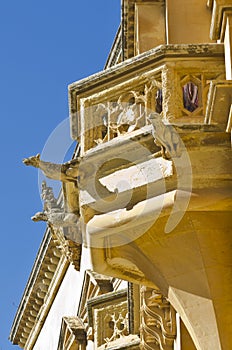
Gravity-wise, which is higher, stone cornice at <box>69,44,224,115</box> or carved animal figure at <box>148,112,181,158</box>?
stone cornice at <box>69,44,224,115</box>

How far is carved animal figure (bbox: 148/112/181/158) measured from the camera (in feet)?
38.2

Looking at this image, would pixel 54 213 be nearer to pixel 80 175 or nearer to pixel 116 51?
pixel 80 175

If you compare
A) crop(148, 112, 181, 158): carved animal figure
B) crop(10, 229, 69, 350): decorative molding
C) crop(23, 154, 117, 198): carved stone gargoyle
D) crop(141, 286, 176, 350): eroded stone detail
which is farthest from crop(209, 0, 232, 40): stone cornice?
crop(10, 229, 69, 350): decorative molding

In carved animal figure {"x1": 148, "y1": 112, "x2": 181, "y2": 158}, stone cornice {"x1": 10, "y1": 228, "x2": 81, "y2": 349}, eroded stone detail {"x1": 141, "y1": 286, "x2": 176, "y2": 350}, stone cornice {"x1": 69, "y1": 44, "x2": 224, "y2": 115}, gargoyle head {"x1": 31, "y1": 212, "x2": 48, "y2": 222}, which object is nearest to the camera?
carved animal figure {"x1": 148, "y1": 112, "x2": 181, "y2": 158}

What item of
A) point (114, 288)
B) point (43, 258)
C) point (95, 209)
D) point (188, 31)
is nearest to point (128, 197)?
point (95, 209)

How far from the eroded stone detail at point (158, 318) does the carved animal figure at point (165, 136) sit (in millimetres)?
3216

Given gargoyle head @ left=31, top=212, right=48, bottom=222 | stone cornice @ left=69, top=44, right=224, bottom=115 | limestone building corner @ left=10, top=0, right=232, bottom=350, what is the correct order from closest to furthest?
limestone building corner @ left=10, top=0, right=232, bottom=350, stone cornice @ left=69, top=44, right=224, bottom=115, gargoyle head @ left=31, top=212, right=48, bottom=222

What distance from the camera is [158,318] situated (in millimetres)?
14969

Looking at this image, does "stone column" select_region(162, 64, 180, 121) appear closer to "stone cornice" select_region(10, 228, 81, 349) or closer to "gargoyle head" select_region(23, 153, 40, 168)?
"gargoyle head" select_region(23, 153, 40, 168)

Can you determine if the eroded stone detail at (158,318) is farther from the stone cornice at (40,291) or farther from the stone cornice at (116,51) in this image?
the stone cornice at (40,291)

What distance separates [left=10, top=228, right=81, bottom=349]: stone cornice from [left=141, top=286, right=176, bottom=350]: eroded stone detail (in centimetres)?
1001

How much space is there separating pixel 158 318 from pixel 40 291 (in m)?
12.9

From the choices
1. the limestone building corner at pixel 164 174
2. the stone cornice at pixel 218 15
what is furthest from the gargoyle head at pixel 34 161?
the stone cornice at pixel 218 15

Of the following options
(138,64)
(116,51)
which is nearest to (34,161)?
(138,64)
